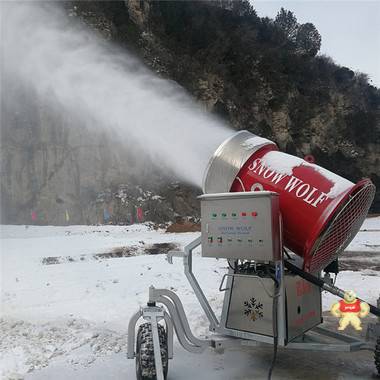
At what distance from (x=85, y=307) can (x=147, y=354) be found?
259cm

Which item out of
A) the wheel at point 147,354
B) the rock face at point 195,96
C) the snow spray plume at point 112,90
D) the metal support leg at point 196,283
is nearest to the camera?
the wheel at point 147,354

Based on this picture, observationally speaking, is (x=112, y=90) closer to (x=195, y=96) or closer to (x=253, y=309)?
(x=253, y=309)

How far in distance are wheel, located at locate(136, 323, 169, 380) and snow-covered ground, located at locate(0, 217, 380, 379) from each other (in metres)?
0.48

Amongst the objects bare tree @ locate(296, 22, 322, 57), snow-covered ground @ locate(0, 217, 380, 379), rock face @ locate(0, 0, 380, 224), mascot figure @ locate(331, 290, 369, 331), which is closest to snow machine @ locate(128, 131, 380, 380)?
mascot figure @ locate(331, 290, 369, 331)

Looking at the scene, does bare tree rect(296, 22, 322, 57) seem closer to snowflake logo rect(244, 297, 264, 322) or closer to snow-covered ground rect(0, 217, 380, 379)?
snow-covered ground rect(0, 217, 380, 379)

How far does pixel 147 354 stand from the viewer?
341 cm

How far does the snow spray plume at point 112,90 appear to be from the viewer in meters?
5.85

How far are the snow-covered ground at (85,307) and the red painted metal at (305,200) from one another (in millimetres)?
1324

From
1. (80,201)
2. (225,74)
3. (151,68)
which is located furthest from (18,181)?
(225,74)

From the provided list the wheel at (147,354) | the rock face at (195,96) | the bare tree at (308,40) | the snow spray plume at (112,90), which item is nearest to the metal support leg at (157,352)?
the wheel at (147,354)

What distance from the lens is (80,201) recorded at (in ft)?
88.8

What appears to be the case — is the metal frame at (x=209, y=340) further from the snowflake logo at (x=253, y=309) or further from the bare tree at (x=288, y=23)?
the bare tree at (x=288, y=23)

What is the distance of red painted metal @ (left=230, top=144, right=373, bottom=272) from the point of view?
354 centimetres

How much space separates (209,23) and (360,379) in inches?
1350
